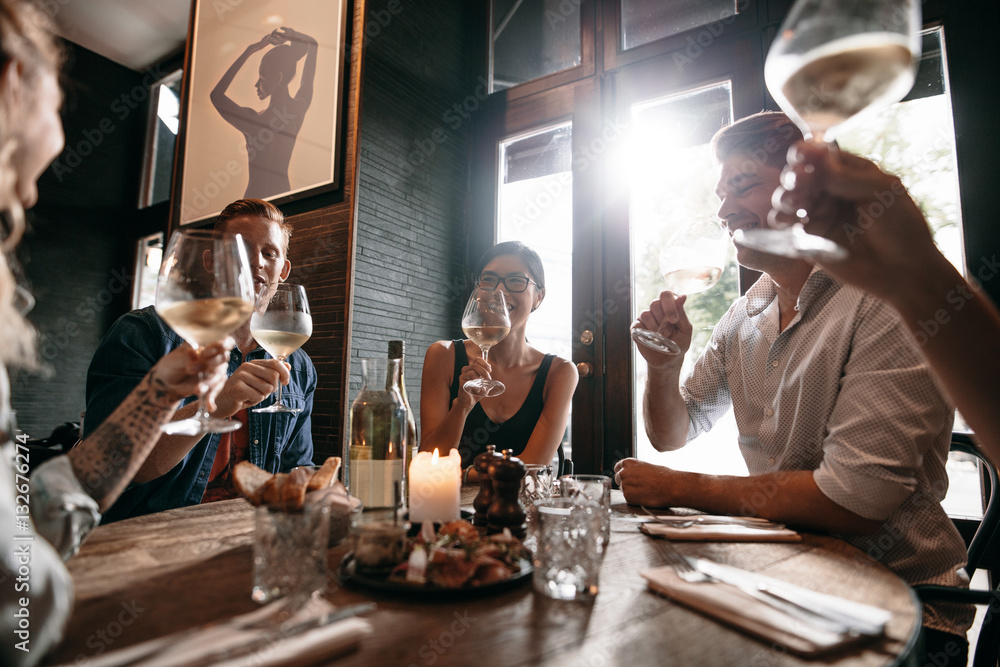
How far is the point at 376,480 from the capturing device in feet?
3.48

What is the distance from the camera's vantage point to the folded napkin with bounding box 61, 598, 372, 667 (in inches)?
19.5

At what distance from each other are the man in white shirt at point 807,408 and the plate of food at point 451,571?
2.18 ft

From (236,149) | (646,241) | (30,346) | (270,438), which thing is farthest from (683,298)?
(236,149)

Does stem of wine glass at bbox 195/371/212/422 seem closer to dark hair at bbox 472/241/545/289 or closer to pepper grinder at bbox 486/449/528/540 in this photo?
pepper grinder at bbox 486/449/528/540

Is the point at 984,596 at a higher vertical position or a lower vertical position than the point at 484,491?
lower

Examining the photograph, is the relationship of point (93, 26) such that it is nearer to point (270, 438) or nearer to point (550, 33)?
point (550, 33)

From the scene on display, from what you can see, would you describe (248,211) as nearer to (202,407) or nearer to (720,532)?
(202,407)

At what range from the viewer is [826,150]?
71 centimetres

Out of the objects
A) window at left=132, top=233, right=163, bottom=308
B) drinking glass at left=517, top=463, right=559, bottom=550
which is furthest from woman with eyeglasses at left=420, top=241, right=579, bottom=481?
window at left=132, top=233, right=163, bottom=308

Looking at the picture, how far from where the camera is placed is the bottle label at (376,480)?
1.06 meters

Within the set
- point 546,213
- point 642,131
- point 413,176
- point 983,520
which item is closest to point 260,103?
point 413,176

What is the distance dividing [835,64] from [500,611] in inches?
33.2

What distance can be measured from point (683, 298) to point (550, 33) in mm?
3100

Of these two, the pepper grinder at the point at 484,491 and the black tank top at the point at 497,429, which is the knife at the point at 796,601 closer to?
the pepper grinder at the point at 484,491
